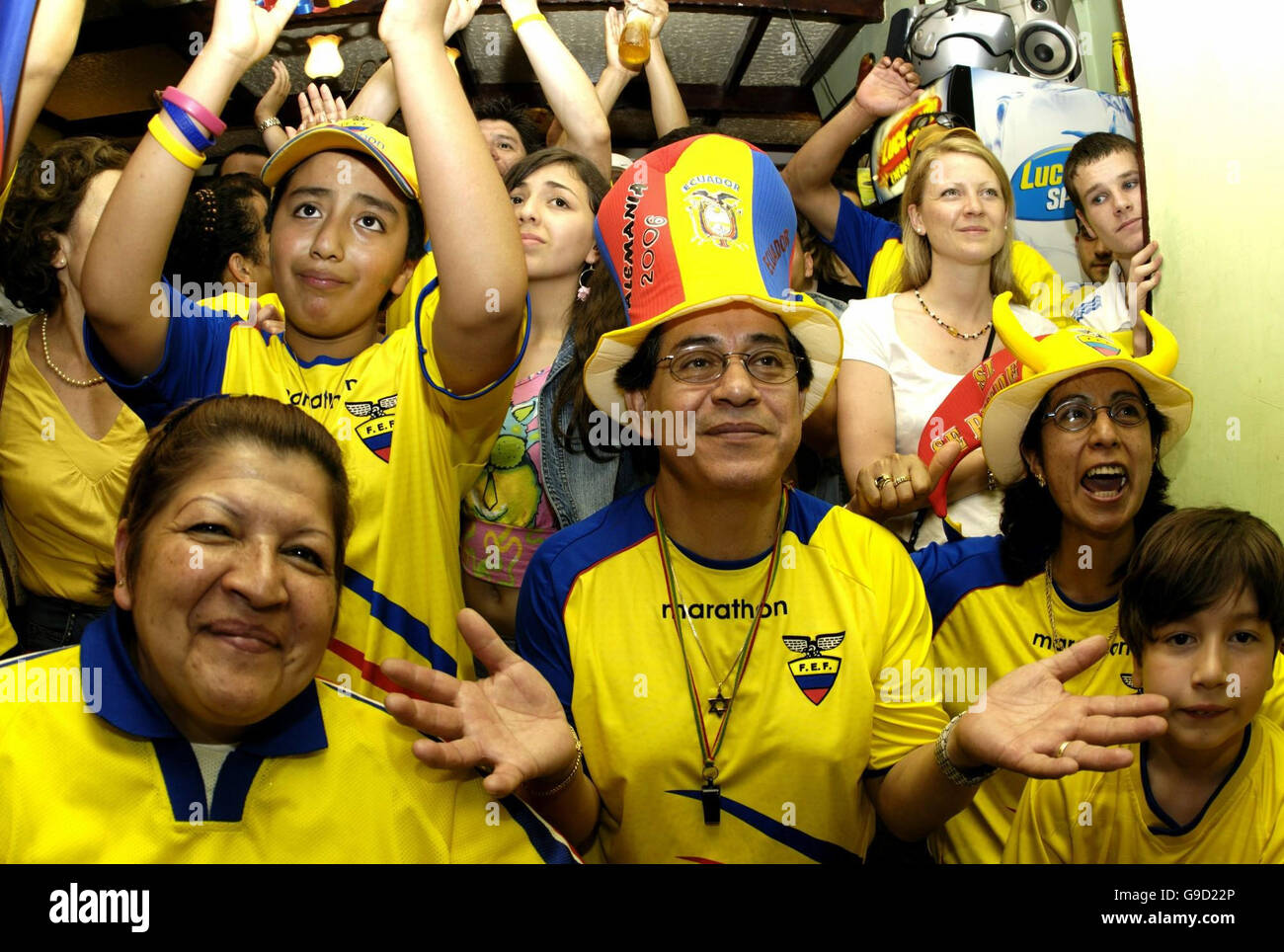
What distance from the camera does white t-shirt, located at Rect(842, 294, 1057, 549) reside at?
2.48 meters

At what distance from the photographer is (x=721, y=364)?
187 cm

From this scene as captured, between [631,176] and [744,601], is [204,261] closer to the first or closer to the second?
[631,176]

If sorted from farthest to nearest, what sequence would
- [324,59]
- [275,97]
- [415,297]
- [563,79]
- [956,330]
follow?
1. [324,59]
2. [275,97]
3. [563,79]
4. [956,330]
5. [415,297]

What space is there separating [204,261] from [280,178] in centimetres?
98

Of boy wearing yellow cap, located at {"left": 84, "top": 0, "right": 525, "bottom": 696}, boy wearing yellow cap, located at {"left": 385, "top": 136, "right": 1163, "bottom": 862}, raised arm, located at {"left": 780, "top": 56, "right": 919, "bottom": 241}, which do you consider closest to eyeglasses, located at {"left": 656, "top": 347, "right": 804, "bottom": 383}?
boy wearing yellow cap, located at {"left": 385, "top": 136, "right": 1163, "bottom": 862}

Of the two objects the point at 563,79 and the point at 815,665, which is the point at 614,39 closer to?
the point at 563,79

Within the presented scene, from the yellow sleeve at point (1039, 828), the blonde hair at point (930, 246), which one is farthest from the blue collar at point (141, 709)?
the blonde hair at point (930, 246)

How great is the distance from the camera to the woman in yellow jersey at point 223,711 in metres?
1.30

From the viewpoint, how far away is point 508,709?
1.48 meters

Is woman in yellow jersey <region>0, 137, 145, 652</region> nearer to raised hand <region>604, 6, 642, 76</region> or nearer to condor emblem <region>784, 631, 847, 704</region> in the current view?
condor emblem <region>784, 631, 847, 704</region>

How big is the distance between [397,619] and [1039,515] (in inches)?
50.0

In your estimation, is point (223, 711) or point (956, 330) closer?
point (223, 711)

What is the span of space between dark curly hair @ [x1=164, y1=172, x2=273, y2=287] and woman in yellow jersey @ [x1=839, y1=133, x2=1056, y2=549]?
1.70 metres

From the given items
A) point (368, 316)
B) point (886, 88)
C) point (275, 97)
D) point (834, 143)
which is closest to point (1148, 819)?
point (368, 316)
